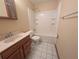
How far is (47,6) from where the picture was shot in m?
3.08

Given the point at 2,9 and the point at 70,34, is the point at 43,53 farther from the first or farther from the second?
the point at 2,9

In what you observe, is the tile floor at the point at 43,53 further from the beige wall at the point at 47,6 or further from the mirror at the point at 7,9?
the beige wall at the point at 47,6

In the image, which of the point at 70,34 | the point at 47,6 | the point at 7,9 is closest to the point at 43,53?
the point at 70,34

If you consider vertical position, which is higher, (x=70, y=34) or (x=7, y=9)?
(x=7, y=9)

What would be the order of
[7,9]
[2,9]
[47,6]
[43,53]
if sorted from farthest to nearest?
[47,6] → [43,53] → [7,9] → [2,9]

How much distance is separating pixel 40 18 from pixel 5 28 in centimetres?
218

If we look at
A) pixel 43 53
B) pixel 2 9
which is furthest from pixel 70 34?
pixel 2 9

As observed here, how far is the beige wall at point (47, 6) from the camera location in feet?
9.58

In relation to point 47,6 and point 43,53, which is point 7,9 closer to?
point 43,53

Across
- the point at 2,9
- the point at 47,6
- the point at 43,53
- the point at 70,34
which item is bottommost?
the point at 43,53

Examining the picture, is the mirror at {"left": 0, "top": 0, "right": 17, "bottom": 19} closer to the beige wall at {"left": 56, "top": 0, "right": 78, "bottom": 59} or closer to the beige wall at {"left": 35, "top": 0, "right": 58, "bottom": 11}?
the beige wall at {"left": 56, "top": 0, "right": 78, "bottom": 59}

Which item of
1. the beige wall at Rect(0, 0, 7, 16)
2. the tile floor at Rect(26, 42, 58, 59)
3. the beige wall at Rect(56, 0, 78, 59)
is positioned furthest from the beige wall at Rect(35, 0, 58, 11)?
the tile floor at Rect(26, 42, 58, 59)

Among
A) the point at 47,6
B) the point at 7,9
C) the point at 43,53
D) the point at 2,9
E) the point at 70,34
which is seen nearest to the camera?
the point at 70,34

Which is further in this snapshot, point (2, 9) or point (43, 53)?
point (43, 53)
